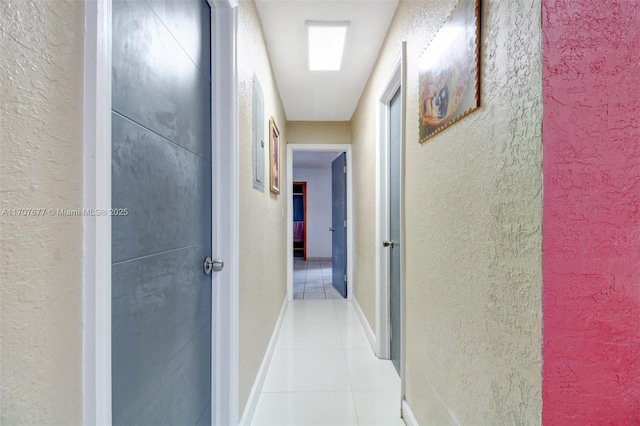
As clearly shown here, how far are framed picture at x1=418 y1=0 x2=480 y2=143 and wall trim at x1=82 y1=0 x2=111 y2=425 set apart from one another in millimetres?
954

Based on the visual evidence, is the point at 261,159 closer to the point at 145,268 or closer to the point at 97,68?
the point at 145,268

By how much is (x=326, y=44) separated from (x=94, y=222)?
2219 millimetres

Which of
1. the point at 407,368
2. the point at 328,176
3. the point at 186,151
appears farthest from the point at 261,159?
the point at 328,176

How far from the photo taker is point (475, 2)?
948 millimetres

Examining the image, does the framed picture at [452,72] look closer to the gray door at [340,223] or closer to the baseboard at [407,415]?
the baseboard at [407,415]

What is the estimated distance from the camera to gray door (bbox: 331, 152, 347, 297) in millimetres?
4230

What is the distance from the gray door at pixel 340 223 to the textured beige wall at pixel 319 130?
0.97 feet

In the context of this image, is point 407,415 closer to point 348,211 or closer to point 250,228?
point 250,228

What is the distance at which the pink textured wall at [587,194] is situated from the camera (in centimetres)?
69

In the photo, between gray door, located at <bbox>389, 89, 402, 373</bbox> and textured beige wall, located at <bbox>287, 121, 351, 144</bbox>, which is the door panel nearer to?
gray door, located at <bbox>389, 89, 402, 373</bbox>

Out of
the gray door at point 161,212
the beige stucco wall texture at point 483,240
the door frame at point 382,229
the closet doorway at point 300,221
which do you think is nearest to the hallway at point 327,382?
the door frame at point 382,229

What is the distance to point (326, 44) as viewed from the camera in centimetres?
231

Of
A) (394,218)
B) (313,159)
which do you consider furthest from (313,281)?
(394,218)

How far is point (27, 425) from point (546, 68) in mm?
1108
